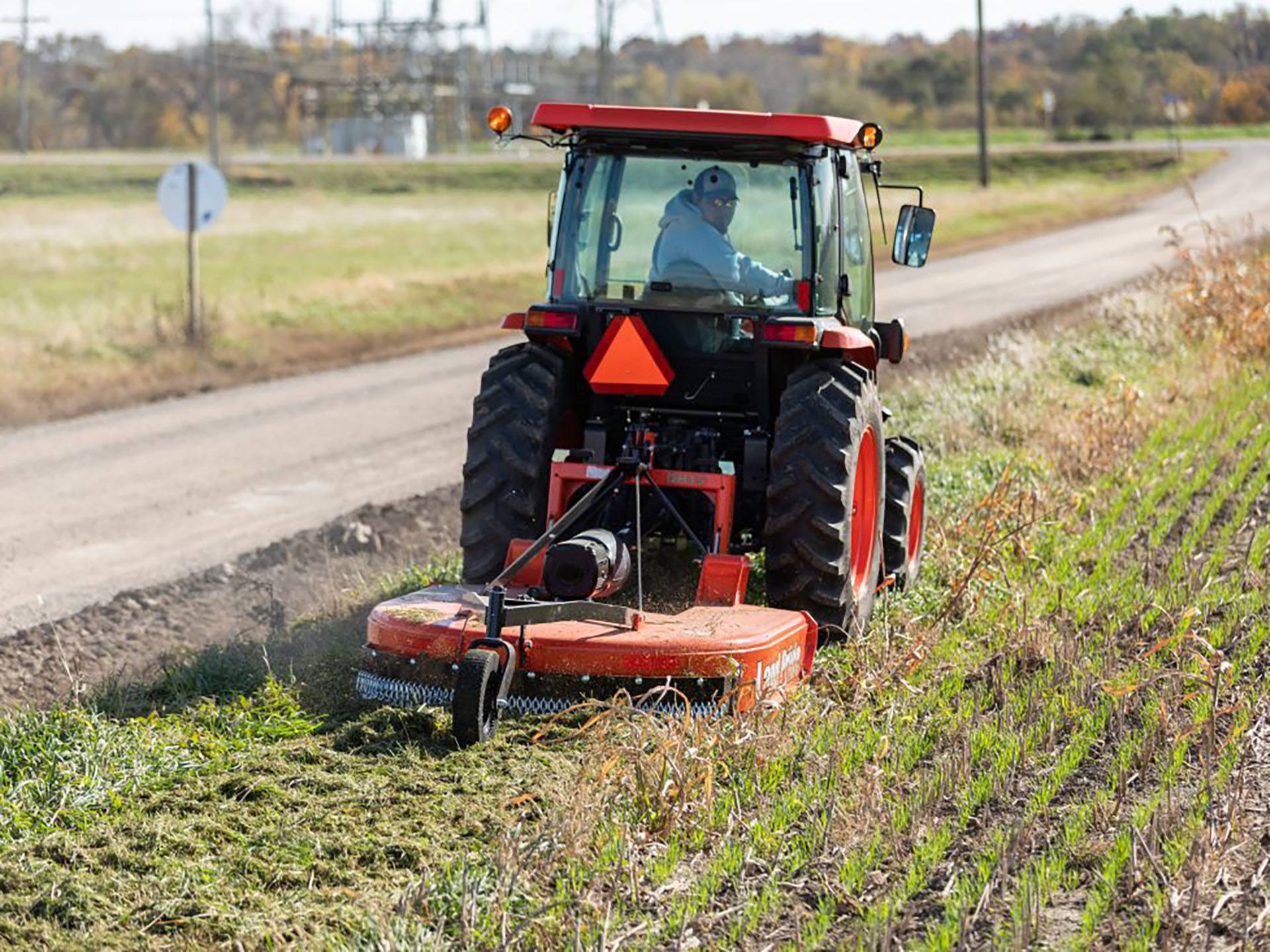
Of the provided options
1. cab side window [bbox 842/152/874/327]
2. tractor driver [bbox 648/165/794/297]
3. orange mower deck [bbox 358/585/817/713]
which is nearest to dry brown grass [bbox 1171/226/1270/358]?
cab side window [bbox 842/152/874/327]

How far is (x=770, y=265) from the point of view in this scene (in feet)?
24.3

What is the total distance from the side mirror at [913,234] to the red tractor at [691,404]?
12 millimetres

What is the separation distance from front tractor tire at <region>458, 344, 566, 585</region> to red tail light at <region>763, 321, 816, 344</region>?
948 millimetres

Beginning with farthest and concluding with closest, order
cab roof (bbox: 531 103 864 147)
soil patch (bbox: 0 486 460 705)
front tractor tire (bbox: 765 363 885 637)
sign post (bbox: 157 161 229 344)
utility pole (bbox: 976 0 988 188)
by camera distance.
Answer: utility pole (bbox: 976 0 988 188) < sign post (bbox: 157 161 229 344) < soil patch (bbox: 0 486 460 705) < cab roof (bbox: 531 103 864 147) < front tractor tire (bbox: 765 363 885 637)

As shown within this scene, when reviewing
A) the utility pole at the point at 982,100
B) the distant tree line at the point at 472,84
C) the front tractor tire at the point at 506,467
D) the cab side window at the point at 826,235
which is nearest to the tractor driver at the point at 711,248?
the cab side window at the point at 826,235

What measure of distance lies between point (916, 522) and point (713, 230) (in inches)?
77.3

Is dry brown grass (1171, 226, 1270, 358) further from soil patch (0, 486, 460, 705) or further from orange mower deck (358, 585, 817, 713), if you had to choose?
orange mower deck (358, 585, 817, 713)

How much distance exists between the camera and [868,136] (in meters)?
7.45

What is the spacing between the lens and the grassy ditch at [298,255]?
1884 cm

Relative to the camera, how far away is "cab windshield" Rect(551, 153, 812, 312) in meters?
7.34

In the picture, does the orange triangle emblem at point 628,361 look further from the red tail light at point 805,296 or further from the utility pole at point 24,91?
the utility pole at point 24,91

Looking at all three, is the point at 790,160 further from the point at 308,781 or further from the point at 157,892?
the point at 157,892

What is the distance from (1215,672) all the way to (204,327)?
50.4ft

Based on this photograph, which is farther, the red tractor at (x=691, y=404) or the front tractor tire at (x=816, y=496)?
the front tractor tire at (x=816, y=496)
